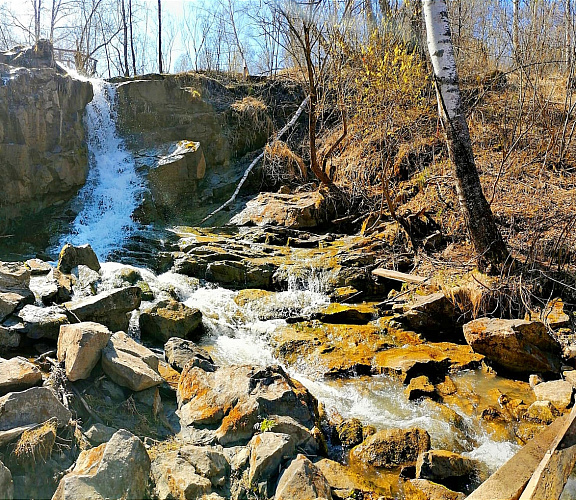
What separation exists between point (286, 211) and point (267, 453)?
26.2 ft

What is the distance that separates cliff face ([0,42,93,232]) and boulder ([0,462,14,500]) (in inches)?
368

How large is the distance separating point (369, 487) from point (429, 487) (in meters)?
0.41

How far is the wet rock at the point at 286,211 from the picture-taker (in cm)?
1020

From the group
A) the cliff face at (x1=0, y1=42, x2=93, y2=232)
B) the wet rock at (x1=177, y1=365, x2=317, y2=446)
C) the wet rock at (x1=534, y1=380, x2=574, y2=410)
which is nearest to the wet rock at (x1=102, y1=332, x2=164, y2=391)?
the wet rock at (x1=177, y1=365, x2=317, y2=446)

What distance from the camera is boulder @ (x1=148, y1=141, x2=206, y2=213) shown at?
12.2 metres

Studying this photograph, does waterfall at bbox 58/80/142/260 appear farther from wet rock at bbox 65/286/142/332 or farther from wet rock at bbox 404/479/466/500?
wet rock at bbox 404/479/466/500

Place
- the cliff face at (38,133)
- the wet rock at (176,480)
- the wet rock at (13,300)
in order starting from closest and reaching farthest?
the wet rock at (176,480) → the wet rock at (13,300) → the cliff face at (38,133)

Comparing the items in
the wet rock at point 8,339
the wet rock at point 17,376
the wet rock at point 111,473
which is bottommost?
the wet rock at point 111,473

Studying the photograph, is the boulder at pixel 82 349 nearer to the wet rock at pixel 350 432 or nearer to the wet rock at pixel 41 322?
the wet rock at pixel 41 322

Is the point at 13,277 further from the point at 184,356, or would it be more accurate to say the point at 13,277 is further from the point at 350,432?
the point at 350,432

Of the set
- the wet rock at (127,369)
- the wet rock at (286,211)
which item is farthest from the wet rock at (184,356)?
the wet rock at (286,211)

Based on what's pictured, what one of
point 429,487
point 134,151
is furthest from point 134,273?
point 134,151

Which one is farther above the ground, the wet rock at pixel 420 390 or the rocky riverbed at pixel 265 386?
the rocky riverbed at pixel 265 386

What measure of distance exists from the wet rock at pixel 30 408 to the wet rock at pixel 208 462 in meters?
0.80
